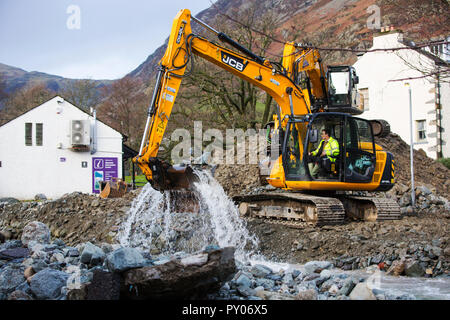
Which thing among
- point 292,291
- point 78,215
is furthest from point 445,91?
point 292,291

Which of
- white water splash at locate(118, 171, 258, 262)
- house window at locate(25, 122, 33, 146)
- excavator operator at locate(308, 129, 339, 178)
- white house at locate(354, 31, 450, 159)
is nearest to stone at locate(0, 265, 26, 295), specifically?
white water splash at locate(118, 171, 258, 262)

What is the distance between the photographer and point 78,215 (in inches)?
448

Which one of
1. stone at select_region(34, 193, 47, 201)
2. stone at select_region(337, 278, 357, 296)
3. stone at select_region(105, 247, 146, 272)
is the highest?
stone at select_region(105, 247, 146, 272)

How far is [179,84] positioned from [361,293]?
5.31 metres

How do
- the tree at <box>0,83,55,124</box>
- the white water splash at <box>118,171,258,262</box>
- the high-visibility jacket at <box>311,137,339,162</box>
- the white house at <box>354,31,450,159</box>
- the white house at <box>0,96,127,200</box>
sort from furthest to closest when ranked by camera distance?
the tree at <box>0,83,55,124</box>
the white house at <box>0,96,127,200</box>
the white house at <box>354,31,450,159</box>
the high-visibility jacket at <box>311,137,339,162</box>
the white water splash at <box>118,171,258,262</box>

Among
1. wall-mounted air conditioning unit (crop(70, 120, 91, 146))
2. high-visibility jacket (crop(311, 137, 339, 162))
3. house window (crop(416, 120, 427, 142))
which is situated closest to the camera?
high-visibility jacket (crop(311, 137, 339, 162))

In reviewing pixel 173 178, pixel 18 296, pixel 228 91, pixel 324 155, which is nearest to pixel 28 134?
pixel 228 91

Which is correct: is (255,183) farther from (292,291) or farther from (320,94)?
(292,291)

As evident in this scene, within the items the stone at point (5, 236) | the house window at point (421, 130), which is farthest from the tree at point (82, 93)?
the stone at point (5, 236)

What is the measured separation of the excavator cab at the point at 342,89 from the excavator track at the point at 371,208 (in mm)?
1989

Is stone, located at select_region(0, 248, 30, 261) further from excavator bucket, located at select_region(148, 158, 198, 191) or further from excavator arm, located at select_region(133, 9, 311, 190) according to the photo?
excavator bucket, located at select_region(148, 158, 198, 191)

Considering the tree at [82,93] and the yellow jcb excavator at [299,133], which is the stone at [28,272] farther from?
the tree at [82,93]

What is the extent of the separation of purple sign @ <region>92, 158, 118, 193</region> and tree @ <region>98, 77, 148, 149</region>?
9.30 metres

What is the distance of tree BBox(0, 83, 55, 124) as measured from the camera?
34.9 metres
